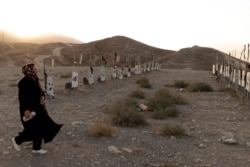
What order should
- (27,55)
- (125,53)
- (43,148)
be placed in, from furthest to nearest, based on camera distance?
(125,53) → (27,55) → (43,148)

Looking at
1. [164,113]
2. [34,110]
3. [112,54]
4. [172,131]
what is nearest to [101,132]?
[172,131]

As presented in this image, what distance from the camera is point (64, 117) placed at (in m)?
12.3

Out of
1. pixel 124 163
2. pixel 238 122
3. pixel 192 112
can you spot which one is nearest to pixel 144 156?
pixel 124 163

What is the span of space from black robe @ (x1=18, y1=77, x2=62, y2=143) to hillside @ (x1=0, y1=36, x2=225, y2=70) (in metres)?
61.3

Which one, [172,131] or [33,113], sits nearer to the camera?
[33,113]

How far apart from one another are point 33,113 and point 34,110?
60 mm

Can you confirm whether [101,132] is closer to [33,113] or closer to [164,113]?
[33,113]

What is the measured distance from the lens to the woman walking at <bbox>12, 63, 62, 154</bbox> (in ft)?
26.2

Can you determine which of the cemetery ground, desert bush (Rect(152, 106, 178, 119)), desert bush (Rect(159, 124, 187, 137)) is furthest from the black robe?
desert bush (Rect(152, 106, 178, 119))

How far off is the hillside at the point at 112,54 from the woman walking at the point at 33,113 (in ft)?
201

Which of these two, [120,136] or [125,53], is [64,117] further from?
[125,53]

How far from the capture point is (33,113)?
8031 mm

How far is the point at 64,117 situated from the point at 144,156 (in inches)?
169

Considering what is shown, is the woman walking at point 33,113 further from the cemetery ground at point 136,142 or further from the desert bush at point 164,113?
the desert bush at point 164,113
